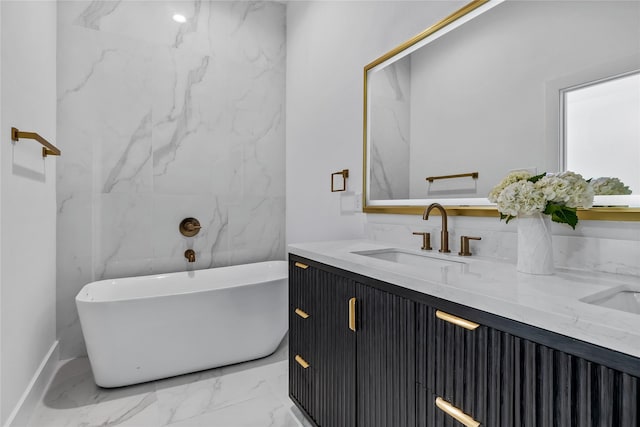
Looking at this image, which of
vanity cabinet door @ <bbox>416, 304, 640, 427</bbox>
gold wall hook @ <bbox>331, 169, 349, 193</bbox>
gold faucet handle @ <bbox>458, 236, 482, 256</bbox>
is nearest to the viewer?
vanity cabinet door @ <bbox>416, 304, 640, 427</bbox>

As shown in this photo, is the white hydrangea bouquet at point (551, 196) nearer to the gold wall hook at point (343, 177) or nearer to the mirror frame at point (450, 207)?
the mirror frame at point (450, 207)

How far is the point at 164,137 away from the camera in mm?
2678

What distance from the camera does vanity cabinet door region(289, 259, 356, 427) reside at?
1328mm

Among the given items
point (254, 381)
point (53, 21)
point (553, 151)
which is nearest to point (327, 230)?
point (254, 381)

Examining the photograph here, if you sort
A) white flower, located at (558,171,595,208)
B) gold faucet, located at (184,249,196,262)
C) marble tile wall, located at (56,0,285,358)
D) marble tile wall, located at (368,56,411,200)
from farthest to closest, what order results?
1. gold faucet, located at (184,249,196,262)
2. marble tile wall, located at (56,0,285,358)
3. marble tile wall, located at (368,56,411,200)
4. white flower, located at (558,171,595,208)

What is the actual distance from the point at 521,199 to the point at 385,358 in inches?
25.3

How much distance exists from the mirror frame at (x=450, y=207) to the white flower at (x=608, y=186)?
0.05m

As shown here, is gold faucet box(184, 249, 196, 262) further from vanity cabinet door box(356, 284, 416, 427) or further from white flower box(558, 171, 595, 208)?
white flower box(558, 171, 595, 208)

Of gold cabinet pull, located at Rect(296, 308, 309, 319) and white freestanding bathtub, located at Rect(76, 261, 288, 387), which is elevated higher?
gold cabinet pull, located at Rect(296, 308, 309, 319)

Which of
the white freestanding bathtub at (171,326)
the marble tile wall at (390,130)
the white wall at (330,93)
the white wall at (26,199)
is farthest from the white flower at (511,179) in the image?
the white wall at (26,199)

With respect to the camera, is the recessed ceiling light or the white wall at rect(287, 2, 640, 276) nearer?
the white wall at rect(287, 2, 640, 276)

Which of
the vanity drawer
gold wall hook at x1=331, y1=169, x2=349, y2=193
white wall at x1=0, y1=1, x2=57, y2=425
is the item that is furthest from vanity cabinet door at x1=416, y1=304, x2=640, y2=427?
white wall at x1=0, y1=1, x2=57, y2=425

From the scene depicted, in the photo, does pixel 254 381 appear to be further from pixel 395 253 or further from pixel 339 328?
pixel 395 253

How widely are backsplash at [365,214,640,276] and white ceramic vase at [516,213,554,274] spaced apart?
0.56 feet
